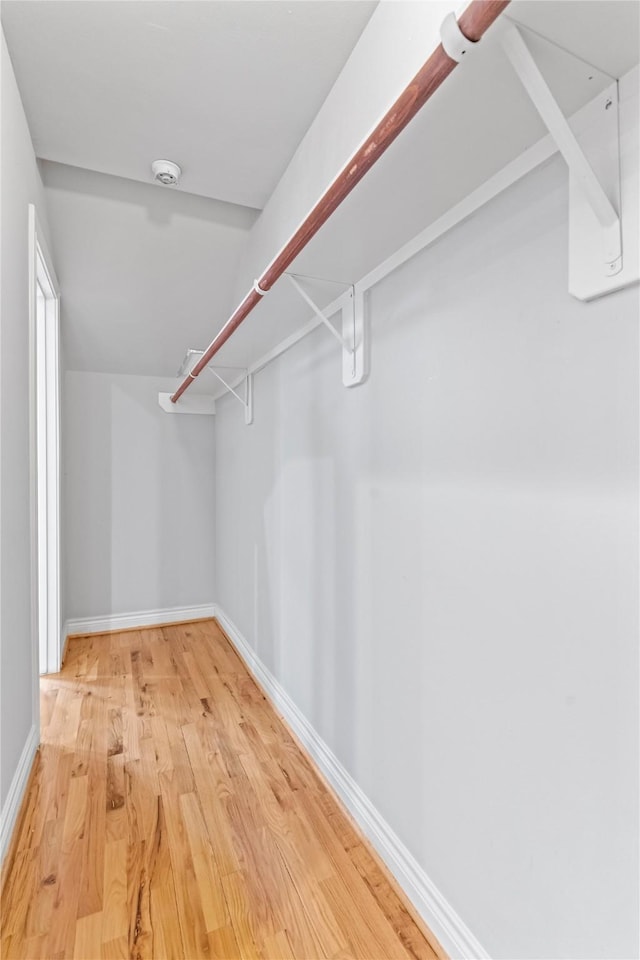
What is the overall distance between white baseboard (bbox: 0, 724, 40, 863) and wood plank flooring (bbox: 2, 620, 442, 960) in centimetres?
6

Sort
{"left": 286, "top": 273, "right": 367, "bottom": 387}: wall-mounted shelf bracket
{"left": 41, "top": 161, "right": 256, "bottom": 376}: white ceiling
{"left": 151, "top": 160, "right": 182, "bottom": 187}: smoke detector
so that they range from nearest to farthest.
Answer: {"left": 286, "top": 273, "right": 367, "bottom": 387}: wall-mounted shelf bracket, {"left": 151, "top": 160, "right": 182, "bottom": 187}: smoke detector, {"left": 41, "top": 161, "right": 256, "bottom": 376}: white ceiling

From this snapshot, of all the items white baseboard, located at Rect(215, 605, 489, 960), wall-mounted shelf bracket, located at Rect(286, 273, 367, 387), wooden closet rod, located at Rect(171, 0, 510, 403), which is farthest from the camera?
wall-mounted shelf bracket, located at Rect(286, 273, 367, 387)

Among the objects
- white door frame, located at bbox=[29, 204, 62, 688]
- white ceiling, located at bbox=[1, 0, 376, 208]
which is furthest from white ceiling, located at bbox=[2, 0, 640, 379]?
white door frame, located at bbox=[29, 204, 62, 688]

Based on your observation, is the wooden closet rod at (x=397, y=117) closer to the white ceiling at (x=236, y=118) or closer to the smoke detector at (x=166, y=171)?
the white ceiling at (x=236, y=118)

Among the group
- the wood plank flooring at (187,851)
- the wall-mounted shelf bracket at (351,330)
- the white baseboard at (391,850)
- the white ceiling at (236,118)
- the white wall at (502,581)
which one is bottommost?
the wood plank flooring at (187,851)

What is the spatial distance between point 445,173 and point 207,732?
7.23 feet

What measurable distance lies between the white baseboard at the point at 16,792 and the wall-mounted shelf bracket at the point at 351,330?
5.54ft

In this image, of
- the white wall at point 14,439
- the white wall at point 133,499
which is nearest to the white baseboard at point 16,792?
the white wall at point 14,439

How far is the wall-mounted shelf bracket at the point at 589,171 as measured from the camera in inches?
26.3

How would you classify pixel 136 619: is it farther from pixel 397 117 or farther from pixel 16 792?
pixel 397 117

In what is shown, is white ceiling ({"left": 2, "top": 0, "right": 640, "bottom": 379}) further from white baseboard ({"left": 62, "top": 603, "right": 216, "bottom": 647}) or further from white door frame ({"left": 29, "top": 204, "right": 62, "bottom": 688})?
white baseboard ({"left": 62, "top": 603, "right": 216, "bottom": 647})

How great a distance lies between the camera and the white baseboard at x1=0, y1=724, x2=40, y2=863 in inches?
52.5

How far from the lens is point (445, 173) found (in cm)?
97

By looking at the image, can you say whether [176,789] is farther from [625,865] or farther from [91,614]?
[91,614]
